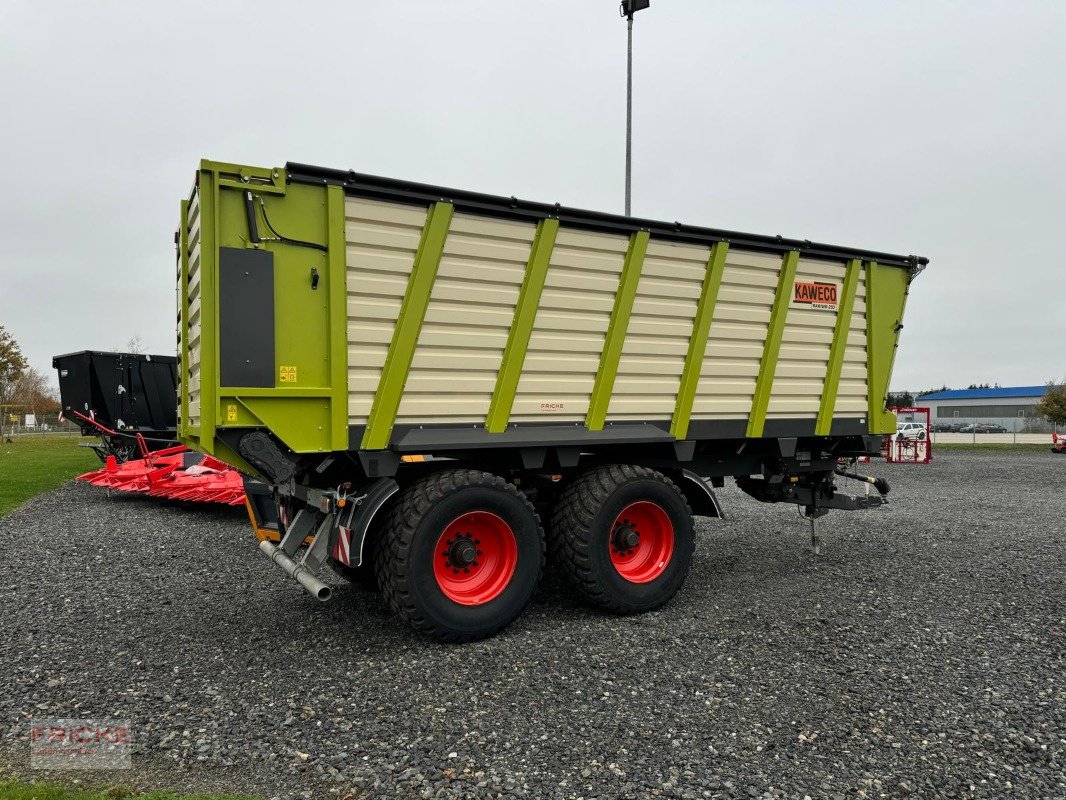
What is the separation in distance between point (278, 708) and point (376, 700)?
484 millimetres

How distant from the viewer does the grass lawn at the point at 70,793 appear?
2885 millimetres

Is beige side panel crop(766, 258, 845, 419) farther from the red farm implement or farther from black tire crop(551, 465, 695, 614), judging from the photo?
the red farm implement

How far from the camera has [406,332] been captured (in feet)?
15.4

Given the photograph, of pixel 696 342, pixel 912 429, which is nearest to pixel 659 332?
pixel 696 342

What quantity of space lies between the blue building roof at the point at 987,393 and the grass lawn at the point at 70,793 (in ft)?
286

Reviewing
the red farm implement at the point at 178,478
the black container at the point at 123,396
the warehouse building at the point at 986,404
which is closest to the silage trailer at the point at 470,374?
the red farm implement at the point at 178,478

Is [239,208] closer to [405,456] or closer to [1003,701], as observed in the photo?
[405,456]

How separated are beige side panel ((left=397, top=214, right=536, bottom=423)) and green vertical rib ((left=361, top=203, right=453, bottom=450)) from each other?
0.21 feet

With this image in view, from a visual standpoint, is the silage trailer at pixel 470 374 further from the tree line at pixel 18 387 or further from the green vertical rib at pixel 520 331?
the tree line at pixel 18 387

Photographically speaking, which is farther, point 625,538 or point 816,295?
point 816,295

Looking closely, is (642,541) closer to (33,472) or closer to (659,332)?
(659,332)

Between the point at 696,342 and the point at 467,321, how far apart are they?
1.94 m

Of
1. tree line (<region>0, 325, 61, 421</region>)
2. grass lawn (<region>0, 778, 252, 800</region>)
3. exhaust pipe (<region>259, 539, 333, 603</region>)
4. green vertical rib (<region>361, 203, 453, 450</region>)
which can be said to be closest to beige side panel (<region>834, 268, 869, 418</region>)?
green vertical rib (<region>361, 203, 453, 450</region>)

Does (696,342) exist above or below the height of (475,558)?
above
